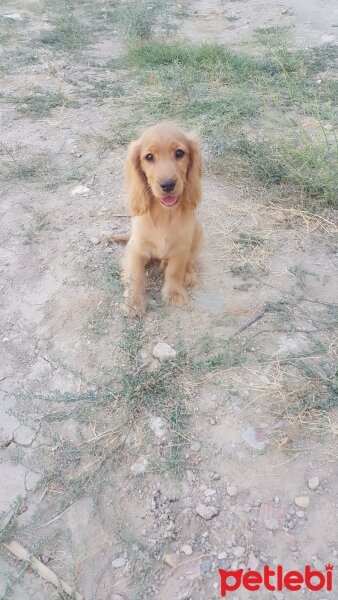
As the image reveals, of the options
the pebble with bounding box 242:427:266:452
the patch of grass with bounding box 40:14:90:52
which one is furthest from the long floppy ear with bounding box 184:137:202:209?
the patch of grass with bounding box 40:14:90:52

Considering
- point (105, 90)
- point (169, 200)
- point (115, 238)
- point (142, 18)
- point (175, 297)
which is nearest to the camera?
point (169, 200)

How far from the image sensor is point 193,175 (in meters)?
2.84

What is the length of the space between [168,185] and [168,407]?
3.74 feet

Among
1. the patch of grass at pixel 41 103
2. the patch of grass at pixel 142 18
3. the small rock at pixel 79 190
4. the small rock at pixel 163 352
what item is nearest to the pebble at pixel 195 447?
the small rock at pixel 163 352

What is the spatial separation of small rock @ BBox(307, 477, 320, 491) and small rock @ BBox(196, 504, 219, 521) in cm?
40

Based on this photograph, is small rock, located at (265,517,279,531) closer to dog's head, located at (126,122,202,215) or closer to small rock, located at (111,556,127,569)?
small rock, located at (111,556,127,569)

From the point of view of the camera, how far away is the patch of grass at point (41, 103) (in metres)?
5.34

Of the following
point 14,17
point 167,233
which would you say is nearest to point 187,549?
point 167,233

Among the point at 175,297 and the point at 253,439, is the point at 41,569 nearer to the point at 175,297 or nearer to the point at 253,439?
the point at 253,439

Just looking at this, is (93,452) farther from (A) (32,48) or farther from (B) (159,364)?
(A) (32,48)

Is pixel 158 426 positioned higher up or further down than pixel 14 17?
further down

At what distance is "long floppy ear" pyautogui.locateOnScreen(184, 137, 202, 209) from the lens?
280 cm

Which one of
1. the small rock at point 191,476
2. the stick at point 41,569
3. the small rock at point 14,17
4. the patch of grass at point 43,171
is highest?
the small rock at point 14,17

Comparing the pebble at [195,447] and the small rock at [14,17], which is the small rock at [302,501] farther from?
the small rock at [14,17]
